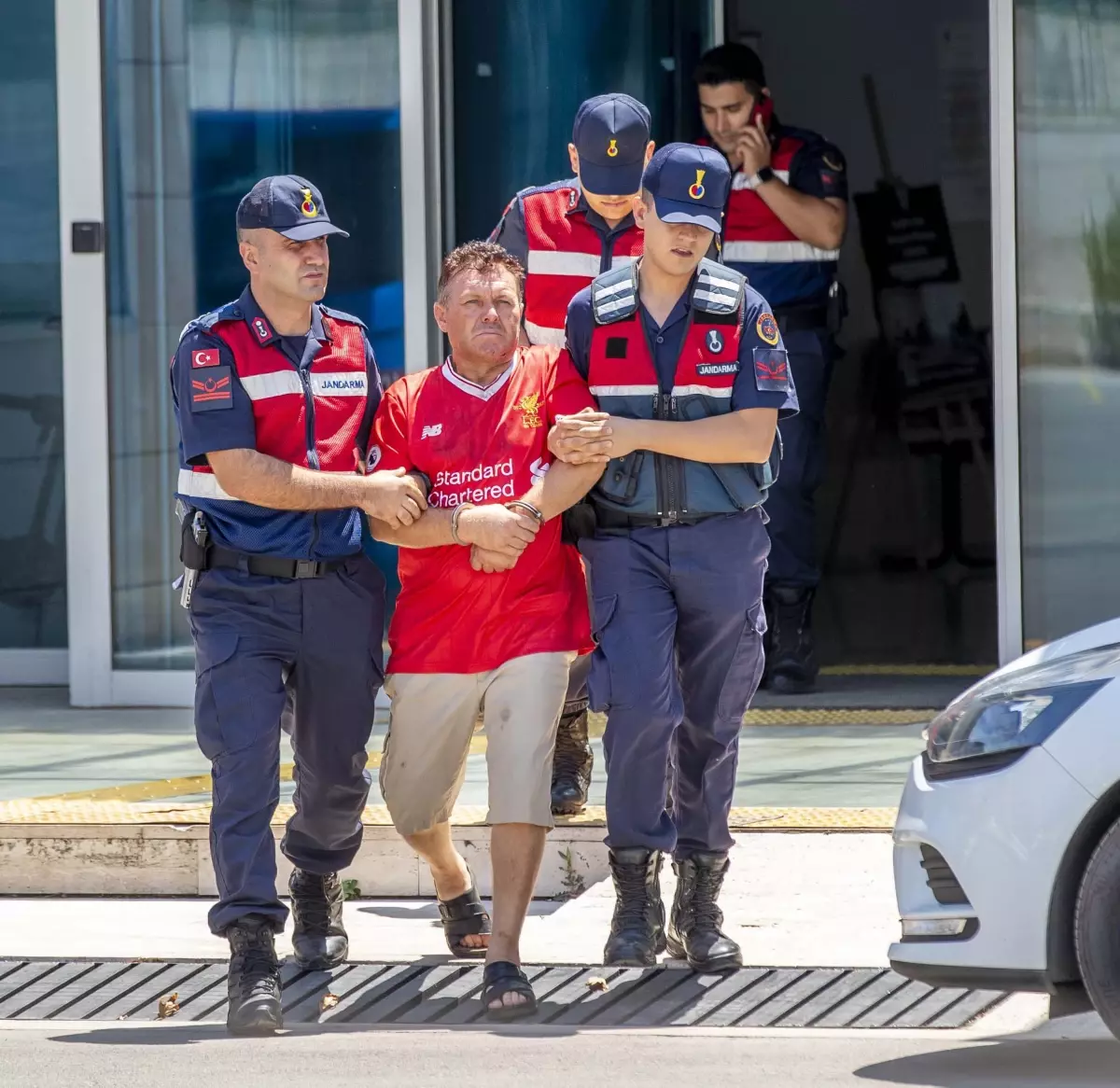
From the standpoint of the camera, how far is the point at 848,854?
20.9 ft

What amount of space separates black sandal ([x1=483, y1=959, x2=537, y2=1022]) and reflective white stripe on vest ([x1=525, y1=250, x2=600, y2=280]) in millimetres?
1911

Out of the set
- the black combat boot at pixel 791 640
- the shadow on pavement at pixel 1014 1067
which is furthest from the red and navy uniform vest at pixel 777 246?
the shadow on pavement at pixel 1014 1067

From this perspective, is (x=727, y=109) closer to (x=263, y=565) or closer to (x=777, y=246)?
(x=777, y=246)

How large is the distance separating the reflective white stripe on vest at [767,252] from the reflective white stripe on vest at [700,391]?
11.1 ft

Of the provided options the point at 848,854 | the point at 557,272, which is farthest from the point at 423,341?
the point at 848,854

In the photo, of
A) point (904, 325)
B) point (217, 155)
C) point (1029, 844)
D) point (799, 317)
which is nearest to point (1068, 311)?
point (799, 317)

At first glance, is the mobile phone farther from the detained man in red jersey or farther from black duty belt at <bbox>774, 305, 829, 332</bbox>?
the detained man in red jersey

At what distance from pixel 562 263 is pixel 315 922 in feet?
6.08

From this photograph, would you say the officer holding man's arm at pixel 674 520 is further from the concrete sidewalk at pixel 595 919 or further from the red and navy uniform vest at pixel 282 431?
the red and navy uniform vest at pixel 282 431

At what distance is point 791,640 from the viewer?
8836 mm

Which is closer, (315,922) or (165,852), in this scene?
(315,922)

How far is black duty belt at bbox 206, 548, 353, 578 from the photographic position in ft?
18.0

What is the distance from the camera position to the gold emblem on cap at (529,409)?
18.2 ft

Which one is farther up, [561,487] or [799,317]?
[799,317]
